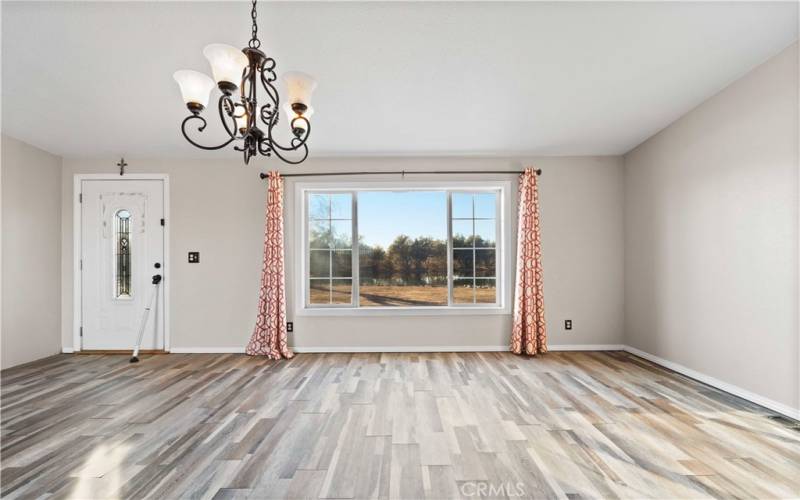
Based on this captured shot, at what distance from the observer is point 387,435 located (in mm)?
2123

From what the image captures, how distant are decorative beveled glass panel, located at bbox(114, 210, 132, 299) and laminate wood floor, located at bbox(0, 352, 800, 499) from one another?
40.3 inches

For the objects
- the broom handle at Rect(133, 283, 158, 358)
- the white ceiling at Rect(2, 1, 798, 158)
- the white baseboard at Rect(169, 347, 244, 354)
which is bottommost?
the white baseboard at Rect(169, 347, 244, 354)

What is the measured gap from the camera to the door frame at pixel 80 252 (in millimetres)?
4066

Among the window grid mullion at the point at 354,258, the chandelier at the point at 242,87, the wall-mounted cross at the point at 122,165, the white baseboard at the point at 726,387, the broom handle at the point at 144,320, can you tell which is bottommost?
the white baseboard at the point at 726,387

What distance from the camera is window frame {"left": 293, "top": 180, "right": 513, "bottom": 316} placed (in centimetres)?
412

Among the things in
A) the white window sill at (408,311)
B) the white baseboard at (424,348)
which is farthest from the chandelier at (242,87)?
the white baseboard at (424,348)

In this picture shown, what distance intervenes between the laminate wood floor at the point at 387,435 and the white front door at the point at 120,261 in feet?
2.37

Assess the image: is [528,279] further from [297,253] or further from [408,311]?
[297,253]

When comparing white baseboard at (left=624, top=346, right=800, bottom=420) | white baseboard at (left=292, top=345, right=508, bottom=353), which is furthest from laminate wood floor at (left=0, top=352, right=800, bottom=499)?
white baseboard at (left=292, top=345, right=508, bottom=353)

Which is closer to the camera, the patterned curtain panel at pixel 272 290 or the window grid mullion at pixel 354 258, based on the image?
the patterned curtain panel at pixel 272 290

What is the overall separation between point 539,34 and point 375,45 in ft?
3.61

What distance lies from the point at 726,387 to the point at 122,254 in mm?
6388

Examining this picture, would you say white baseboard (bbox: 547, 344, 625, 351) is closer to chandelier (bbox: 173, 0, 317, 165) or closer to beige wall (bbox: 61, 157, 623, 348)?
beige wall (bbox: 61, 157, 623, 348)

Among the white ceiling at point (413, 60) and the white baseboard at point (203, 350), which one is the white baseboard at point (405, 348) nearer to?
the white baseboard at point (203, 350)
